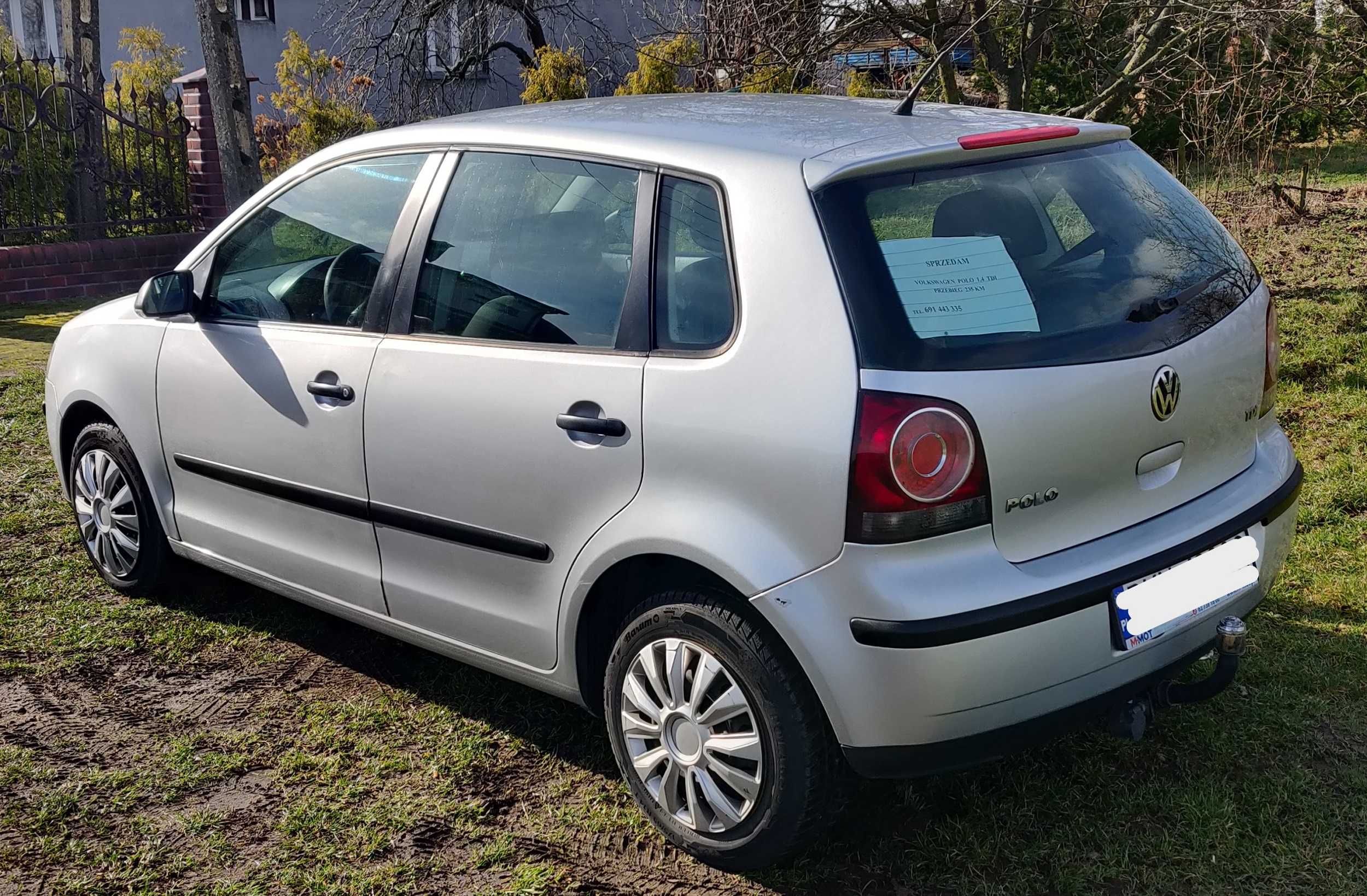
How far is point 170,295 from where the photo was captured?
415cm

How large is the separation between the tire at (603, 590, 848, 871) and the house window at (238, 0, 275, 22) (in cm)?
2156

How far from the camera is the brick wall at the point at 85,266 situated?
11.2 metres

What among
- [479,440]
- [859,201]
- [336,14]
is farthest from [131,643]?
[336,14]

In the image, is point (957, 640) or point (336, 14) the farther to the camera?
point (336, 14)

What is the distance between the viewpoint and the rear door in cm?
269

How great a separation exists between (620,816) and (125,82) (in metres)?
17.7

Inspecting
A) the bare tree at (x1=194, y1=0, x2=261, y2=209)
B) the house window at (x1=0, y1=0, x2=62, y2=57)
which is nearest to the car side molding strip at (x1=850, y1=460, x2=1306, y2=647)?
the bare tree at (x1=194, y1=0, x2=261, y2=209)

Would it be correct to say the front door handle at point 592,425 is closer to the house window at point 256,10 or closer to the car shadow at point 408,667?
the car shadow at point 408,667

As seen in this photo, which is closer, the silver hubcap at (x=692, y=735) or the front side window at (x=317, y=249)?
the silver hubcap at (x=692, y=735)

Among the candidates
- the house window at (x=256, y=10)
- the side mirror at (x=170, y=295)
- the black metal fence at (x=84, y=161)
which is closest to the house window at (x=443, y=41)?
the house window at (x=256, y=10)

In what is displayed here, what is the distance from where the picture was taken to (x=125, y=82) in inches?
720

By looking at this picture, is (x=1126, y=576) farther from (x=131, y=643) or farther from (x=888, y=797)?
(x=131, y=643)

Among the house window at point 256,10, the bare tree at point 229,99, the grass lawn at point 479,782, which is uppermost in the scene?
the house window at point 256,10

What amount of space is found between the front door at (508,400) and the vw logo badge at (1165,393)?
44.4 inches
